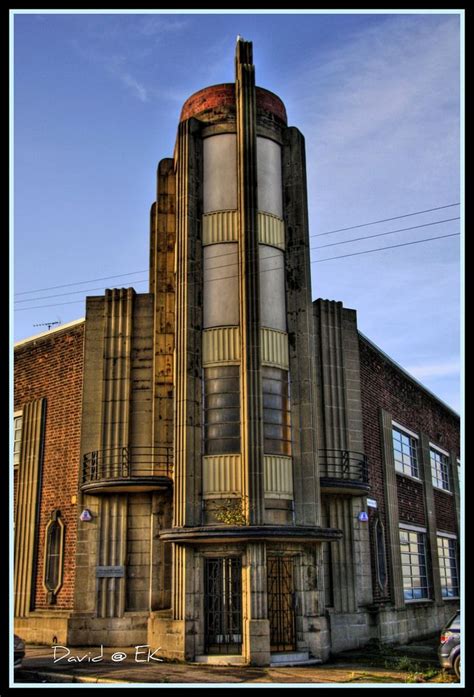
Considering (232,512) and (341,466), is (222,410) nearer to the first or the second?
(232,512)

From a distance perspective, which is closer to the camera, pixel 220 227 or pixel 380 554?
pixel 220 227

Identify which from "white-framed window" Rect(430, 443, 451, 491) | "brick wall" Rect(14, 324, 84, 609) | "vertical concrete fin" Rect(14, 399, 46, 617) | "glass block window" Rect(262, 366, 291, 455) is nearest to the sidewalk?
"brick wall" Rect(14, 324, 84, 609)

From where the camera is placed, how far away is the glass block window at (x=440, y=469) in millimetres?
Result: 33688

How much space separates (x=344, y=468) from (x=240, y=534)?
5947 mm

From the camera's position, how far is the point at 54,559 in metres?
22.4

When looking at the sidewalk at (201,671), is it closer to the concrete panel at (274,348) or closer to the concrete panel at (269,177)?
the concrete panel at (274,348)

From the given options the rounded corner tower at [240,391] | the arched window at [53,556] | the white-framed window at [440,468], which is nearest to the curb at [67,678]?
the rounded corner tower at [240,391]

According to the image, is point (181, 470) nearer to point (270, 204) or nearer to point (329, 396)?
point (329, 396)

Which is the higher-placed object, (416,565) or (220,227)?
(220,227)

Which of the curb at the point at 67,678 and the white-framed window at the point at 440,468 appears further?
the white-framed window at the point at 440,468

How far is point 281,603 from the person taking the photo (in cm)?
1889

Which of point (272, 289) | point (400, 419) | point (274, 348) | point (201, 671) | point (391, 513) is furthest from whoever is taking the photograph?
point (400, 419)

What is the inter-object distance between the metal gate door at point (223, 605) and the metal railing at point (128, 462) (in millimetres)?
3536

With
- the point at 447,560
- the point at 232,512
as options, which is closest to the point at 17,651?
the point at 232,512
